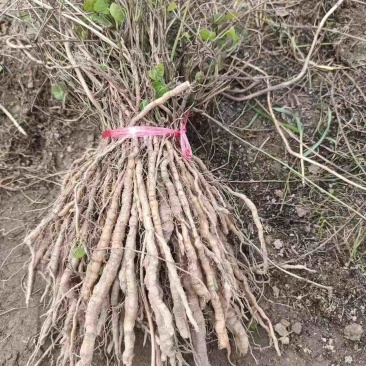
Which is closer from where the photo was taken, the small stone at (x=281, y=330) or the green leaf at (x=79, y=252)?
the green leaf at (x=79, y=252)

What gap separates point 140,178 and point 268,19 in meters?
0.85

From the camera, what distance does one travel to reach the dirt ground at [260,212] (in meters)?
1.41

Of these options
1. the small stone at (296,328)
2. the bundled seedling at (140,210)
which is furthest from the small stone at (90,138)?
the small stone at (296,328)

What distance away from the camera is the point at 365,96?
1.67m

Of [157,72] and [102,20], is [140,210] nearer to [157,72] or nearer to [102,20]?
[157,72]

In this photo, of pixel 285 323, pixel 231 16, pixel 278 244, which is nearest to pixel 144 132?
pixel 231 16

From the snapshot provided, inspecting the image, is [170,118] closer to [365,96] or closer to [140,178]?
[140,178]

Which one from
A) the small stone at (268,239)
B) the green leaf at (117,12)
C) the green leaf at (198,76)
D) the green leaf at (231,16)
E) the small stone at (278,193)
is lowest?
the small stone at (268,239)

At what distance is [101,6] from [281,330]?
1.05 metres

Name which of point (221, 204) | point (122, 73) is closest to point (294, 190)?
point (221, 204)

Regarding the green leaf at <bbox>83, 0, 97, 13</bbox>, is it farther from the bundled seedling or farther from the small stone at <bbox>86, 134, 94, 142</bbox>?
the small stone at <bbox>86, 134, 94, 142</bbox>

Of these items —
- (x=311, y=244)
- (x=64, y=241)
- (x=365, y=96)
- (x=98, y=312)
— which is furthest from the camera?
(x=365, y=96)

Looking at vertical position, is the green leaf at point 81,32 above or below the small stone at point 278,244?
above

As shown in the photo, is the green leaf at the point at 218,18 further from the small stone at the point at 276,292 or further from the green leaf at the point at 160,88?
the small stone at the point at 276,292
